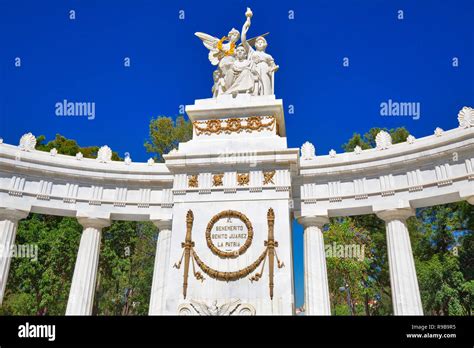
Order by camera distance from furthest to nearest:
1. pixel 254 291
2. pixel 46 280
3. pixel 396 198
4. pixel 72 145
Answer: pixel 72 145
pixel 46 280
pixel 396 198
pixel 254 291

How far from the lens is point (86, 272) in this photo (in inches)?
1190

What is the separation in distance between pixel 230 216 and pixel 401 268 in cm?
1601

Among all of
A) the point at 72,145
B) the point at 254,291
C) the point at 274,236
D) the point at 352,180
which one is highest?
the point at 72,145

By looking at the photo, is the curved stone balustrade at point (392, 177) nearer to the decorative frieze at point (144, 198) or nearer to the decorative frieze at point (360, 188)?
the decorative frieze at point (360, 188)

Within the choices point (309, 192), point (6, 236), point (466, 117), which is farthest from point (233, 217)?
point (6, 236)

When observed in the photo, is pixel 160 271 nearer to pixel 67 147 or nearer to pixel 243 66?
pixel 243 66

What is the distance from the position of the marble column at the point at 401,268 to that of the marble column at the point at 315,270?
4625 millimetres

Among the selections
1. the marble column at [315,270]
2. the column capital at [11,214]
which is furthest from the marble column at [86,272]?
the marble column at [315,270]

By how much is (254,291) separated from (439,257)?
3687cm

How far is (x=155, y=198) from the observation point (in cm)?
3272

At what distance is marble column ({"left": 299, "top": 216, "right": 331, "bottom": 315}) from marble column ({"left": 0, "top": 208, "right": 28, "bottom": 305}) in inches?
863
